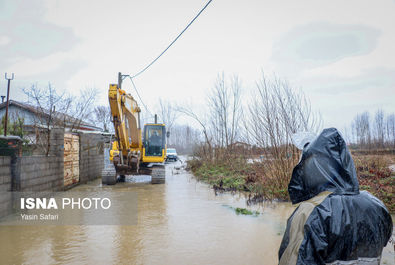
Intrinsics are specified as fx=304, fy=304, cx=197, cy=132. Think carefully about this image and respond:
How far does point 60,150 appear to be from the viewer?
10023 mm

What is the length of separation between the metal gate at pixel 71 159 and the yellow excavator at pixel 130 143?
3.55ft

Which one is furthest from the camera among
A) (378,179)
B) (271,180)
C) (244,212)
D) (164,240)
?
(378,179)

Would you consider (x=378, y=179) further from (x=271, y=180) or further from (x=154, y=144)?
(x=154, y=144)

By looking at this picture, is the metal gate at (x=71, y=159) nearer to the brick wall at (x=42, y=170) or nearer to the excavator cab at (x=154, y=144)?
the brick wall at (x=42, y=170)

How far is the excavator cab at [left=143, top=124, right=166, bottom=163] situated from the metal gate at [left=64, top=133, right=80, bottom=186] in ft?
10.3

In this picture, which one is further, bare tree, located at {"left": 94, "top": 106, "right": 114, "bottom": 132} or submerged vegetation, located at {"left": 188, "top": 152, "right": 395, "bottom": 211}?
bare tree, located at {"left": 94, "top": 106, "right": 114, "bottom": 132}

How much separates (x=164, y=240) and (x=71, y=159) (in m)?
7.31

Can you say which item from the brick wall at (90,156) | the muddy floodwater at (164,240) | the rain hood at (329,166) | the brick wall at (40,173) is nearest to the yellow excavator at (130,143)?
the brick wall at (90,156)

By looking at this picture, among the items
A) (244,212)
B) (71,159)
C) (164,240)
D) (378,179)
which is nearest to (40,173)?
(71,159)

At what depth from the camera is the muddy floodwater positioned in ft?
14.5

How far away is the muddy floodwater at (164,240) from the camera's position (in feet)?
14.5

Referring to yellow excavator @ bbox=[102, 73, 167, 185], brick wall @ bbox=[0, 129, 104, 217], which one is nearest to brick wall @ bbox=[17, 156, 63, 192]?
brick wall @ bbox=[0, 129, 104, 217]

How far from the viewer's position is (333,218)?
171 centimetres

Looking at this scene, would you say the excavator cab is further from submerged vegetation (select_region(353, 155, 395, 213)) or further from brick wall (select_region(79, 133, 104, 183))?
submerged vegetation (select_region(353, 155, 395, 213))
